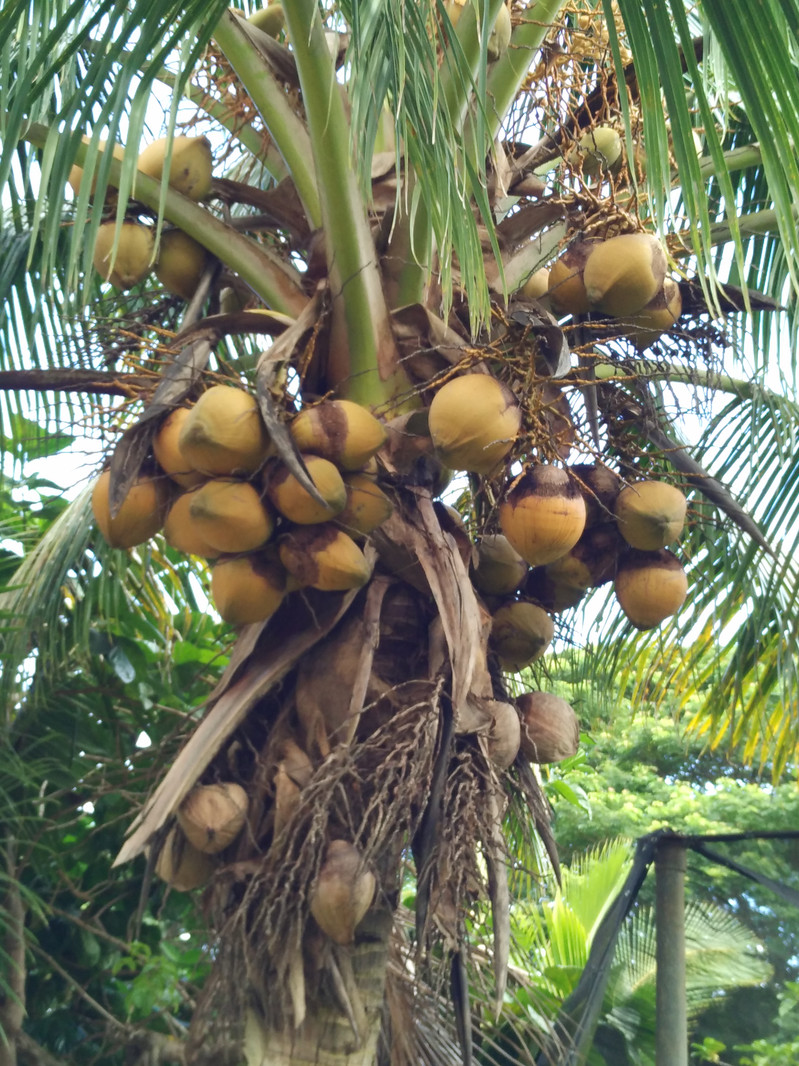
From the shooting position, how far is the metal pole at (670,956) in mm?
2637

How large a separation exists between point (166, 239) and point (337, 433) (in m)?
0.69

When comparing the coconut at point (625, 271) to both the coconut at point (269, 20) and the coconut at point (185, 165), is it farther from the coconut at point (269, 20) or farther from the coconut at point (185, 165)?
the coconut at point (269, 20)

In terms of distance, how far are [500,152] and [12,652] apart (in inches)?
64.6

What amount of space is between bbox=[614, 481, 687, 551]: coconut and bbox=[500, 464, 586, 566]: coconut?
0.19 m

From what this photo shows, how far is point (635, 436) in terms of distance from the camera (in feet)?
7.44

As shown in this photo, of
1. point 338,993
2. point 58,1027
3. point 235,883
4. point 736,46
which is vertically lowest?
point 58,1027

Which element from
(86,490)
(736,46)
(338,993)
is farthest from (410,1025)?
(736,46)

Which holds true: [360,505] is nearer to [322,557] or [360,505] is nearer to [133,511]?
[322,557]

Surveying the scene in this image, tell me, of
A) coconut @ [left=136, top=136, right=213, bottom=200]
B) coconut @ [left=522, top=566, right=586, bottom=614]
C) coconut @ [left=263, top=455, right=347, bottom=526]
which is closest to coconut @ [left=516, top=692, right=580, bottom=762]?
coconut @ [left=522, top=566, right=586, bottom=614]

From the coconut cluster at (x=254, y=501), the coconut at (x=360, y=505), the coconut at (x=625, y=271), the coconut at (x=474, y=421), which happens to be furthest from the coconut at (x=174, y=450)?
the coconut at (x=625, y=271)

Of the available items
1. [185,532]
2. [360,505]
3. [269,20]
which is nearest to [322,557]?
[360,505]

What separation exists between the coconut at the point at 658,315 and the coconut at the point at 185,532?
81 cm

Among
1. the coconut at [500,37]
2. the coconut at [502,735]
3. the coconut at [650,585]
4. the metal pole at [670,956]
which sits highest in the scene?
the coconut at [500,37]

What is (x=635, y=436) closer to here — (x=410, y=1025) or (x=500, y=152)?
(x=500, y=152)
